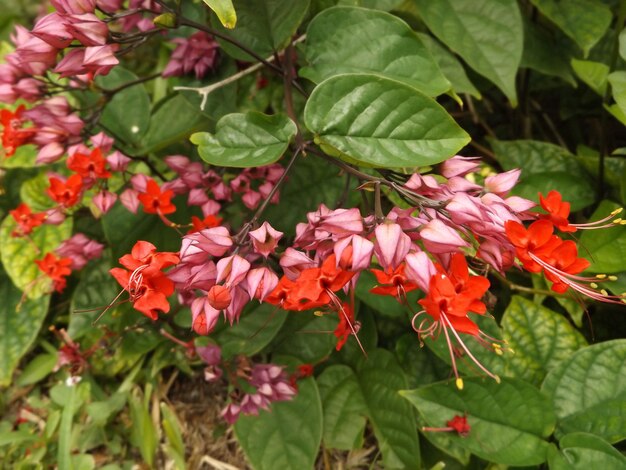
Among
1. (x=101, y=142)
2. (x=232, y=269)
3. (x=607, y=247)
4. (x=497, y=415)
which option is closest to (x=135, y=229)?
(x=101, y=142)

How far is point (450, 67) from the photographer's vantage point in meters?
1.22

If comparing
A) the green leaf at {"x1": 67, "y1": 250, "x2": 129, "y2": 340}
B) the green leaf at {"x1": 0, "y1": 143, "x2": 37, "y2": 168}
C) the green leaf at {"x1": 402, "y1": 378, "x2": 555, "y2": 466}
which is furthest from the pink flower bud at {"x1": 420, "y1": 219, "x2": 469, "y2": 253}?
the green leaf at {"x1": 0, "y1": 143, "x2": 37, "y2": 168}

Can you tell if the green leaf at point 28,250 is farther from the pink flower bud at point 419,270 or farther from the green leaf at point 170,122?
the pink flower bud at point 419,270

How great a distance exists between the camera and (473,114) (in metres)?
1.42

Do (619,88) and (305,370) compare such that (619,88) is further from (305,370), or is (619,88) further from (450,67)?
(305,370)

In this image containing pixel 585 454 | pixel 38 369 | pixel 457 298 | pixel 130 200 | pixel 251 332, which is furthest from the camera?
pixel 38 369

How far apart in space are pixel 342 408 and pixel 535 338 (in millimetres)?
446

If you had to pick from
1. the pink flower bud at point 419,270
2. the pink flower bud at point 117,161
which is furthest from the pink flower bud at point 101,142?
the pink flower bud at point 419,270

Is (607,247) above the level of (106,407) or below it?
above

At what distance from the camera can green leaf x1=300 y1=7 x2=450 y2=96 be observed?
971 millimetres

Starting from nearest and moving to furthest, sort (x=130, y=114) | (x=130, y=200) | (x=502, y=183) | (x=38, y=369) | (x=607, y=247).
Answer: (x=502, y=183), (x=607, y=247), (x=130, y=200), (x=130, y=114), (x=38, y=369)

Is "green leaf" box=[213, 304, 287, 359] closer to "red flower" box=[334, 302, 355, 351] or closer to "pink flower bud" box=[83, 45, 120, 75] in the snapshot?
"red flower" box=[334, 302, 355, 351]

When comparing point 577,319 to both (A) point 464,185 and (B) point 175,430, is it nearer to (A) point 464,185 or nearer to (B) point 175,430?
(A) point 464,185

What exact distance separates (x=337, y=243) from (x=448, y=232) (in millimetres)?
137
